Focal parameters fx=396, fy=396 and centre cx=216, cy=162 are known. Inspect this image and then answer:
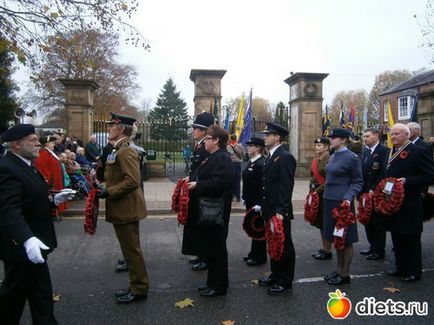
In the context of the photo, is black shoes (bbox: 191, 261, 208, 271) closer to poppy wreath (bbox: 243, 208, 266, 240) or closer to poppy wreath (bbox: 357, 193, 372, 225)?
poppy wreath (bbox: 243, 208, 266, 240)

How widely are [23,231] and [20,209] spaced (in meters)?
0.20

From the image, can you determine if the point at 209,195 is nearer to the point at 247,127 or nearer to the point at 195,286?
the point at 195,286

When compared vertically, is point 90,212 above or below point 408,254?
above

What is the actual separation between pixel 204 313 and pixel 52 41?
917 centimetres

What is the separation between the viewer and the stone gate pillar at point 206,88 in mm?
16734

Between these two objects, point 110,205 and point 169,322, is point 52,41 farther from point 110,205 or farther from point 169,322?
point 169,322

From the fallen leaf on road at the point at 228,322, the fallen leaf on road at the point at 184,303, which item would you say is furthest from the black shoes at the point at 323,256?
the fallen leaf on road at the point at 228,322

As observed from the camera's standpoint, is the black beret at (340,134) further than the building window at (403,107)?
No

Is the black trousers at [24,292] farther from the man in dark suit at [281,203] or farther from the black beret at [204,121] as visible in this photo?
the black beret at [204,121]

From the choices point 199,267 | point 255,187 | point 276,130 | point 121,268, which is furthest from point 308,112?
point 121,268

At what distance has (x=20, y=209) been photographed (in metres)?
3.19

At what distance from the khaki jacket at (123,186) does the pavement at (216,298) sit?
39.3 inches

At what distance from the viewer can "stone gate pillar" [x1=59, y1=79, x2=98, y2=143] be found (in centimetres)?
1469

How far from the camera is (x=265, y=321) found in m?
4.04
